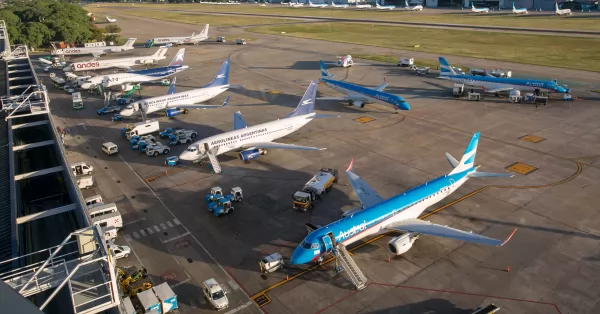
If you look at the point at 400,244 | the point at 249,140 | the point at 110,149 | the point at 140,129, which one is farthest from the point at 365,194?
the point at 140,129

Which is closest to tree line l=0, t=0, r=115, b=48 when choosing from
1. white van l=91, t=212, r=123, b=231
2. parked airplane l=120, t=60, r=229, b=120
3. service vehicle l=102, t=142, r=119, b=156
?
parked airplane l=120, t=60, r=229, b=120

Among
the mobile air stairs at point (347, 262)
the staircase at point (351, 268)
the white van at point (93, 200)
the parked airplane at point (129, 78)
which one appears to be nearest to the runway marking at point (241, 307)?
the mobile air stairs at point (347, 262)

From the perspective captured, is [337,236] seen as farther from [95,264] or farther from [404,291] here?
[95,264]

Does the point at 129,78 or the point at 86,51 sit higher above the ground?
the point at 86,51

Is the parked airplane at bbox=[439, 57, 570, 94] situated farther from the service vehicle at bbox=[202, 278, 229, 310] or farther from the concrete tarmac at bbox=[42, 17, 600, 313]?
the service vehicle at bbox=[202, 278, 229, 310]

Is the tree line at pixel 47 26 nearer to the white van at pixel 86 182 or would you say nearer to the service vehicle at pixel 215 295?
the white van at pixel 86 182

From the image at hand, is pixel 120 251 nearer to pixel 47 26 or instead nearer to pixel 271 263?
pixel 271 263
